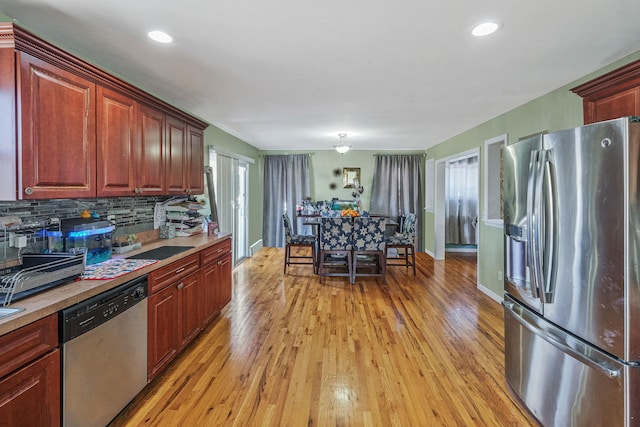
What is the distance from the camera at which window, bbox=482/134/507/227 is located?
421 centimetres

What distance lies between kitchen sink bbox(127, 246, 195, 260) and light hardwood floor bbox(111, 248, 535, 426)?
84cm

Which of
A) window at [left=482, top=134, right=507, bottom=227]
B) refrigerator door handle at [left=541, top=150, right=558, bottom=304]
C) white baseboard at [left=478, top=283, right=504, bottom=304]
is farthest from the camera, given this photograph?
window at [left=482, top=134, right=507, bottom=227]

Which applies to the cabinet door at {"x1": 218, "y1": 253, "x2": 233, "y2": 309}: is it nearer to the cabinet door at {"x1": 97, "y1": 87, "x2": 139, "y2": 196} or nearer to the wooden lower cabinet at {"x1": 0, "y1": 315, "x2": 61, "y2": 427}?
the cabinet door at {"x1": 97, "y1": 87, "x2": 139, "y2": 196}

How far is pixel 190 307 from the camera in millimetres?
2633

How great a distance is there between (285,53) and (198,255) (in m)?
1.75

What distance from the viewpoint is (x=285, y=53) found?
2287 mm

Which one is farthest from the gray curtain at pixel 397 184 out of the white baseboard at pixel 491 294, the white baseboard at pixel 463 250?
the white baseboard at pixel 491 294

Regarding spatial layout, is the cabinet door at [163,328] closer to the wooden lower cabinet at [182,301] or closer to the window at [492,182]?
the wooden lower cabinet at [182,301]

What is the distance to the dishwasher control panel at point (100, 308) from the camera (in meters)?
1.47

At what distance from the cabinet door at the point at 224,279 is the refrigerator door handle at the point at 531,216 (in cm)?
262

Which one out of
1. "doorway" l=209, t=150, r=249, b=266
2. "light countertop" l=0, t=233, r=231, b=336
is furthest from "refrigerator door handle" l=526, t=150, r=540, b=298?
"doorway" l=209, t=150, r=249, b=266

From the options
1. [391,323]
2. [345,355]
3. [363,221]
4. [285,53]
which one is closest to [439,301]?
[391,323]

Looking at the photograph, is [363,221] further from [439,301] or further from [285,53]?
[285,53]

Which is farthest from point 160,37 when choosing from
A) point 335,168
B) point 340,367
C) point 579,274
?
point 335,168
